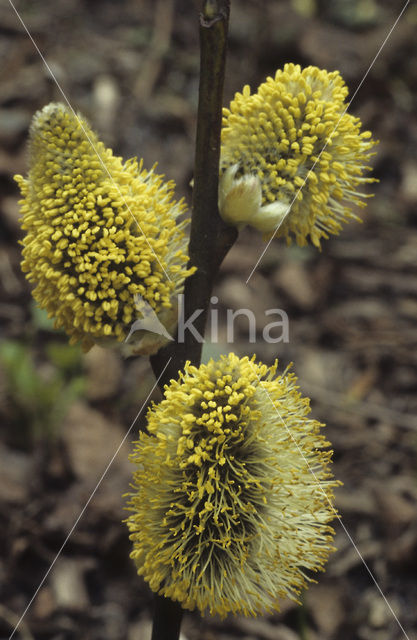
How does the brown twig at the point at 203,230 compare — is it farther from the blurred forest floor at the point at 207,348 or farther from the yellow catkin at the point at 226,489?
the blurred forest floor at the point at 207,348

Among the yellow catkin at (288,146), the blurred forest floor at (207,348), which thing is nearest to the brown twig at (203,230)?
the yellow catkin at (288,146)

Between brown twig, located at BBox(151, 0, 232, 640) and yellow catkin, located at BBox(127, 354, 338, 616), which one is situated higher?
brown twig, located at BBox(151, 0, 232, 640)

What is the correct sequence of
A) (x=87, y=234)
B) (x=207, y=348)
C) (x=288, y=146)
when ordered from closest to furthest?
(x=87, y=234), (x=288, y=146), (x=207, y=348)

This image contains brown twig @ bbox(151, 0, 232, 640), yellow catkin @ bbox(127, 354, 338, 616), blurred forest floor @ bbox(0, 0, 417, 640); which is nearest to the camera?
brown twig @ bbox(151, 0, 232, 640)

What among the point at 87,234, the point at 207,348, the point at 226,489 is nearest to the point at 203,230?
the point at 87,234

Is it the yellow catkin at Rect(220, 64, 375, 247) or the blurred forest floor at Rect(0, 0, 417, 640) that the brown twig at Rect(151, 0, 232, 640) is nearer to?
the yellow catkin at Rect(220, 64, 375, 247)

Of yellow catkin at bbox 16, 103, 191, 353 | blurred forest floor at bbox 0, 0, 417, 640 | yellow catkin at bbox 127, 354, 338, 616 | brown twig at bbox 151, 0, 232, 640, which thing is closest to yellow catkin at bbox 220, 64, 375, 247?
brown twig at bbox 151, 0, 232, 640

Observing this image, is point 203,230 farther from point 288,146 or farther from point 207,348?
point 207,348
